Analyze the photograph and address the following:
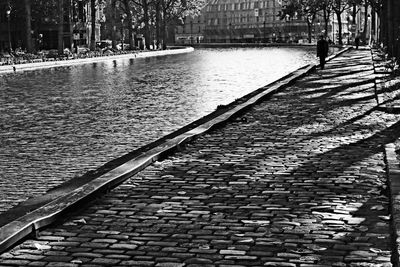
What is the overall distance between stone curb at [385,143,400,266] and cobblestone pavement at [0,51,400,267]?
0.39 feet

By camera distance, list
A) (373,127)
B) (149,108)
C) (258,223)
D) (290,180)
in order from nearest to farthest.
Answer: (258,223) → (290,180) → (373,127) → (149,108)

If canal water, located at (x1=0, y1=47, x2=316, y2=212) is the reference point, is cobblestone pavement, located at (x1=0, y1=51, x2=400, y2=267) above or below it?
above

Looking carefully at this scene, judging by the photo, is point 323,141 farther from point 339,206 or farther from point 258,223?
point 258,223

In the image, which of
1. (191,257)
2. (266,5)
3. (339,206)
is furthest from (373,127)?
(266,5)

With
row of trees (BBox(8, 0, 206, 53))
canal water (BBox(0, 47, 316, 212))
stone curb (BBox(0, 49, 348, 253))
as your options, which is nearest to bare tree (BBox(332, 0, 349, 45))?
row of trees (BBox(8, 0, 206, 53))

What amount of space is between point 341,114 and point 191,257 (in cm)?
1085

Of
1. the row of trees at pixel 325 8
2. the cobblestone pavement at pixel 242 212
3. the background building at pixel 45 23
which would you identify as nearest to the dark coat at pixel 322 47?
the cobblestone pavement at pixel 242 212

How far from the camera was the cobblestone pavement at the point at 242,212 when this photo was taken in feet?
19.8

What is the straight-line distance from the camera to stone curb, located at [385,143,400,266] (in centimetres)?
587

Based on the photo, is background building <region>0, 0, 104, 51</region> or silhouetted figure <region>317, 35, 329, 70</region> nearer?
silhouetted figure <region>317, 35, 329, 70</region>

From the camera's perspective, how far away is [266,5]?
162 m

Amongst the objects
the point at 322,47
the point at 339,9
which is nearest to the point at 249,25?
the point at 339,9

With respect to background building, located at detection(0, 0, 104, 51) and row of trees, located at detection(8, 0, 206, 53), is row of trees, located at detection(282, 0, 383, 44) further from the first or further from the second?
background building, located at detection(0, 0, 104, 51)

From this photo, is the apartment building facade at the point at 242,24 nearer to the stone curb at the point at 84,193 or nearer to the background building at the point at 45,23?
the background building at the point at 45,23
